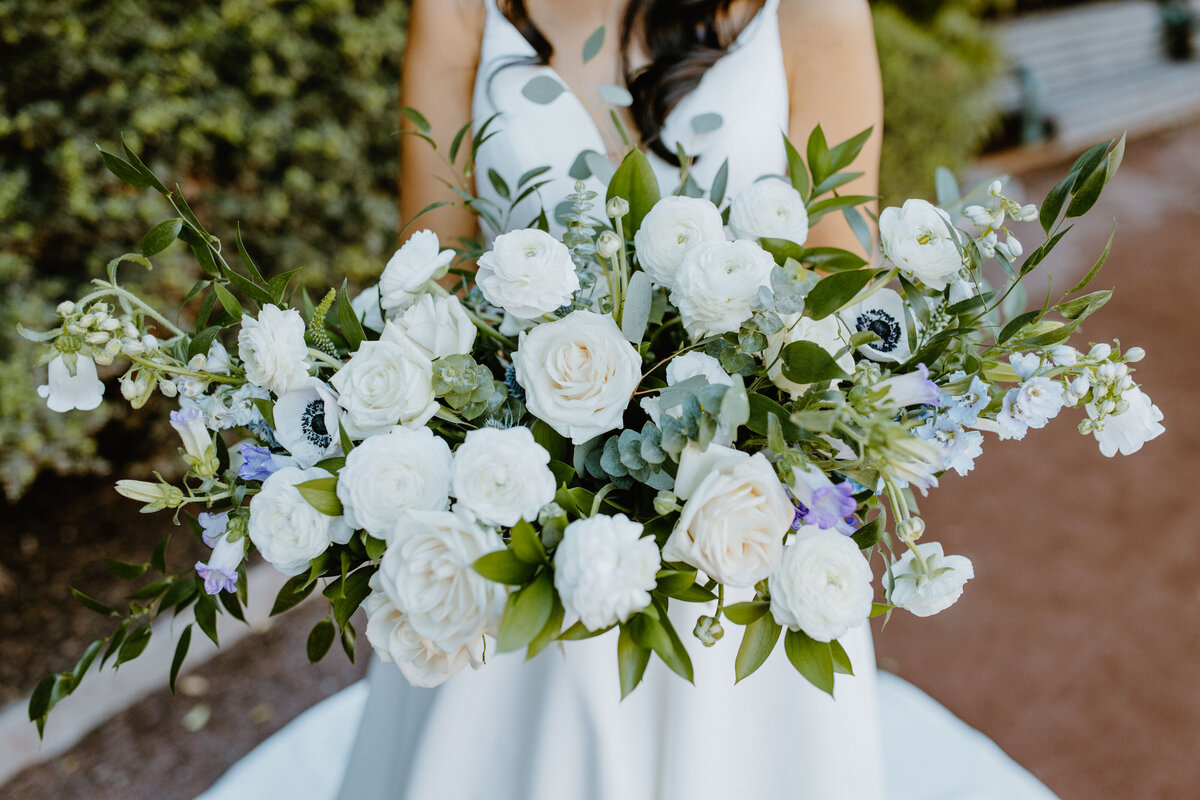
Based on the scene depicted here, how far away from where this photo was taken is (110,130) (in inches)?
117

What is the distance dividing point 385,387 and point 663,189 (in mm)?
971

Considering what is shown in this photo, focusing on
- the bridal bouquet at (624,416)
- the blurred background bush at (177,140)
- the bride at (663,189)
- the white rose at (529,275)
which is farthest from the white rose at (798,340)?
the blurred background bush at (177,140)

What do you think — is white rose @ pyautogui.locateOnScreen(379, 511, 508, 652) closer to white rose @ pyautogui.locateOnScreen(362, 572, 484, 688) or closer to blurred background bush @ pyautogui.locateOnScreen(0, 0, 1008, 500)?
white rose @ pyautogui.locateOnScreen(362, 572, 484, 688)

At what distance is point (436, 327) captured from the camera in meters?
0.92

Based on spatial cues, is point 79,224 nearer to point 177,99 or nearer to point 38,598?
point 177,99

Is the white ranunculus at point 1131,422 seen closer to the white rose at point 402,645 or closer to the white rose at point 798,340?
the white rose at point 798,340

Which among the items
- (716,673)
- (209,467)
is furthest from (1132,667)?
(209,467)

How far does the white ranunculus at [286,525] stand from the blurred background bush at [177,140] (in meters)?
2.42

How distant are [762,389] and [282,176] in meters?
3.03

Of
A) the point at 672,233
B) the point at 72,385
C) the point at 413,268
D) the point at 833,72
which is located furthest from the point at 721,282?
the point at 833,72

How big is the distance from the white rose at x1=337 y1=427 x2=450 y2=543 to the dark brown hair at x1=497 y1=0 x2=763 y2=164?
1024 mm

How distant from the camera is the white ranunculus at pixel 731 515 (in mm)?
789

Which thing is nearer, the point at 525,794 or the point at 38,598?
the point at 525,794

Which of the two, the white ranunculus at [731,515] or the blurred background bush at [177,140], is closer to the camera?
the white ranunculus at [731,515]
